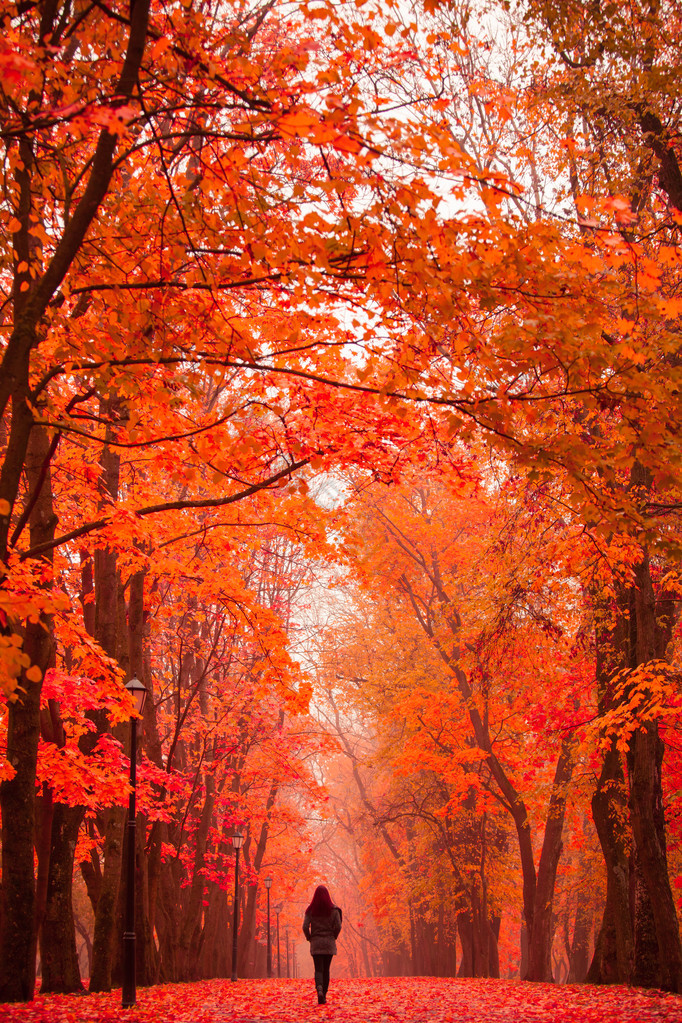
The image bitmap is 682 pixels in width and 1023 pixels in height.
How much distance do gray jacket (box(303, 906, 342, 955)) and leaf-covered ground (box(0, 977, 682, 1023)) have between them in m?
0.69

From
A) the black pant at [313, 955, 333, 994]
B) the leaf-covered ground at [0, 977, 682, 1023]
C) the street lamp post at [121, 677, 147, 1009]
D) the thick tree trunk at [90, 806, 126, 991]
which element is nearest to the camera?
the leaf-covered ground at [0, 977, 682, 1023]

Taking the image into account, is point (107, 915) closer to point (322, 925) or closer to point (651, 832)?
point (322, 925)

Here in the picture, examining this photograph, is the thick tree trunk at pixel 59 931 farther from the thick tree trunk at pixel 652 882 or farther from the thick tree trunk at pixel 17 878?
the thick tree trunk at pixel 652 882

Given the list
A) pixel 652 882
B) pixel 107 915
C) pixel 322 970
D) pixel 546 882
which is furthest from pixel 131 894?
pixel 546 882

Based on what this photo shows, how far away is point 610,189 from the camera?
9.05 m

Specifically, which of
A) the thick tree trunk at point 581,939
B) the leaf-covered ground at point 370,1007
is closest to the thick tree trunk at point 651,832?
the leaf-covered ground at point 370,1007

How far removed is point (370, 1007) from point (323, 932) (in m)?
1.28

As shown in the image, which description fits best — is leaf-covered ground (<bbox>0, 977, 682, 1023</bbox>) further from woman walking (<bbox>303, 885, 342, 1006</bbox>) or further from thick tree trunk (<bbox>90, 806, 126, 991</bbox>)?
woman walking (<bbox>303, 885, 342, 1006</bbox>)

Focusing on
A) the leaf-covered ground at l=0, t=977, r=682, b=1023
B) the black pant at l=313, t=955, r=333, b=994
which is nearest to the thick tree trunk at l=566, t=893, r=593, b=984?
the leaf-covered ground at l=0, t=977, r=682, b=1023

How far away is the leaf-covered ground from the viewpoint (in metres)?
7.91

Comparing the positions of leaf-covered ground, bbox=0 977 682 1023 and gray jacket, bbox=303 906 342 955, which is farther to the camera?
gray jacket, bbox=303 906 342 955

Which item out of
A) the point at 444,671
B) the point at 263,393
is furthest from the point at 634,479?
the point at 444,671

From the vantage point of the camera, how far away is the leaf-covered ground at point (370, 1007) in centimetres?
791

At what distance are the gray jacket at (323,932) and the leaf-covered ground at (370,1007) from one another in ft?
2.28
